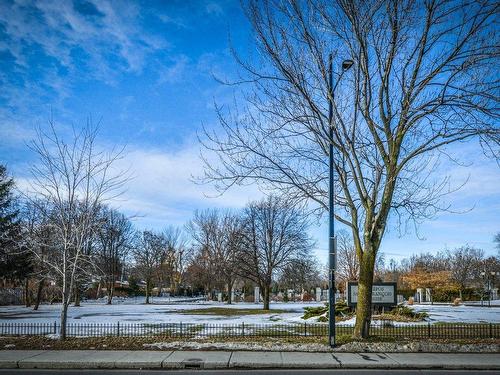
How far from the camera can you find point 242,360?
1177cm

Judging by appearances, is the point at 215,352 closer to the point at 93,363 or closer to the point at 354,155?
the point at 93,363

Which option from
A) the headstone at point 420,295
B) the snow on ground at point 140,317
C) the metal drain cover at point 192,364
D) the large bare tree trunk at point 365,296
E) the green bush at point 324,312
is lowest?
the headstone at point 420,295

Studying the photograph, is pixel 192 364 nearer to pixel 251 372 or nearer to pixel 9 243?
pixel 251 372

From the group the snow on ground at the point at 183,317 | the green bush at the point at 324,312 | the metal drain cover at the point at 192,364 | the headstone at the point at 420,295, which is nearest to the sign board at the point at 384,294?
the green bush at the point at 324,312

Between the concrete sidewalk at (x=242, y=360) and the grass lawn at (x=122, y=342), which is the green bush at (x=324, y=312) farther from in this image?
the concrete sidewalk at (x=242, y=360)

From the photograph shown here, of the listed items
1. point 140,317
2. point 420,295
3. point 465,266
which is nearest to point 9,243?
point 140,317

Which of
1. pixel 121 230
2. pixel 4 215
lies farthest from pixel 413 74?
pixel 121 230

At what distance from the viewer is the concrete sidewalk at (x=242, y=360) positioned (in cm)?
1144

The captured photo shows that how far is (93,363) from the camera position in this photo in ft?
37.9

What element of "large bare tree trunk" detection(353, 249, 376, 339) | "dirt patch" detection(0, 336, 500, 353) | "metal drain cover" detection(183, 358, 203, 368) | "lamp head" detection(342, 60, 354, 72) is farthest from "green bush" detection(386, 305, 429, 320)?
"metal drain cover" detection(183, 358, 203, 368)

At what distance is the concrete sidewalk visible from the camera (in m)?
11.4

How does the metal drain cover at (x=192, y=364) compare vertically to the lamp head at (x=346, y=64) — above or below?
below

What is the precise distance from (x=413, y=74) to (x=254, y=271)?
Answer: 32896mm

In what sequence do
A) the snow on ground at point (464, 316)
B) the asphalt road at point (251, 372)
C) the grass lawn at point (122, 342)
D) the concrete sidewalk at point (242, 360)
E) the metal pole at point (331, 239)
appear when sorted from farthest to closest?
the snow on ground at point (464, 316) < the grass lawn at point (122, 342) < the metal pole at point (331, 239) < the concrete sidewalk at point (242, 360) < the asphalt road at point (251, 372)
